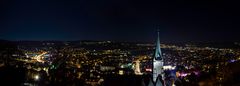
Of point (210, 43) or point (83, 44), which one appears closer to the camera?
point (83, 44)

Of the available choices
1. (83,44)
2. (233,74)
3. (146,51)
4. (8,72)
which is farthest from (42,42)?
(8,72)

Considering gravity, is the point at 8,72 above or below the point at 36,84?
above

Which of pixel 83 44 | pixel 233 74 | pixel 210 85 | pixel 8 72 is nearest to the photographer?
pixel 8 72

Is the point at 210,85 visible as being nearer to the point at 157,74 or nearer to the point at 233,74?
the point at 233,74

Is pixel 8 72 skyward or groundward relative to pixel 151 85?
skyward

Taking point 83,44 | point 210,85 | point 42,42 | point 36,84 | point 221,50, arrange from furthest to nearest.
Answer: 1. point 221,50
2. point 83,44
3. point 42,42
4. point 210,85
5. point 36,84

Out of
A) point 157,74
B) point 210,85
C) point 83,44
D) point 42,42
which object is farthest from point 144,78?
point 83,44

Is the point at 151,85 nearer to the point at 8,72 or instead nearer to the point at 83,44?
the point at 8,72

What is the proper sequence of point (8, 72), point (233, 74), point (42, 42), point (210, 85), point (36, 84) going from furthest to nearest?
point (42, 42) < point (210, 85) < point (233, 74) < point (36, 84) < point (8, 72)

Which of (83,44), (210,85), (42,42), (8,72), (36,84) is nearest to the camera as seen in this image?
(8,72)
